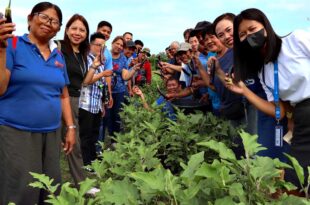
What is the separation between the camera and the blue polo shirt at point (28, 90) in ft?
10.1

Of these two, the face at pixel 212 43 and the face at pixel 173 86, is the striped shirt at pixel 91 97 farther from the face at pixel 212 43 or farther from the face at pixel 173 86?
the face at pixel 212 43

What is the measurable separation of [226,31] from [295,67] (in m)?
1.70

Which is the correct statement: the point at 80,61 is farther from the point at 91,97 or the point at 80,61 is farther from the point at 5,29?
the point at 5,29

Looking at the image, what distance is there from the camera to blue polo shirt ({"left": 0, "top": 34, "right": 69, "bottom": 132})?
3.09 m

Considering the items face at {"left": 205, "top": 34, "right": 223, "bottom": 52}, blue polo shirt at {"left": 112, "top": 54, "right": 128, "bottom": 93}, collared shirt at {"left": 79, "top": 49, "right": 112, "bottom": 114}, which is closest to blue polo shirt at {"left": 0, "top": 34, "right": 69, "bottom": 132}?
face at {"left": 205, "top": 34, "right": 223, "bottom": 52}

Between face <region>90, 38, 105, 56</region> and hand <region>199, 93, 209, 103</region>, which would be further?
face <region>90, 38, 105, 56</region>

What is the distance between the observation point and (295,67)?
8.72ft

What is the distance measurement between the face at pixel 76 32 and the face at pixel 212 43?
1.59 m

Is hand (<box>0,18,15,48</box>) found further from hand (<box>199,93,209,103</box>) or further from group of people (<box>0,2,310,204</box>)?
hand (<box>199,93,209,103</box>)

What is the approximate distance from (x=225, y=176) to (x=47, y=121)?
2.24 metres

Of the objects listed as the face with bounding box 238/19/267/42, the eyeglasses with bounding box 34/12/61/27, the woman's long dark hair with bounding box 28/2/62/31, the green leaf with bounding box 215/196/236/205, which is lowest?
the green leaf with bounding box 215/196/236/205

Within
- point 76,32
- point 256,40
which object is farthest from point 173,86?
point 256,40

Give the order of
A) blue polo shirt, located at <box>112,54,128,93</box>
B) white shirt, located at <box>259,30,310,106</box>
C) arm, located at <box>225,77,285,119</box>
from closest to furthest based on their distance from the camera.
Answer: white shirt, located at <box>259,30,310,106</box>
arm, located at <box>225,77,285,119</box>
blue polo shirt, located at <box>112,54,128,93</box>

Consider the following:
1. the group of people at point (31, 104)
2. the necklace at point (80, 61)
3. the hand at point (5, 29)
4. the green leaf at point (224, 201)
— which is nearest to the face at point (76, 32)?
the necklace at point (80, 61)
